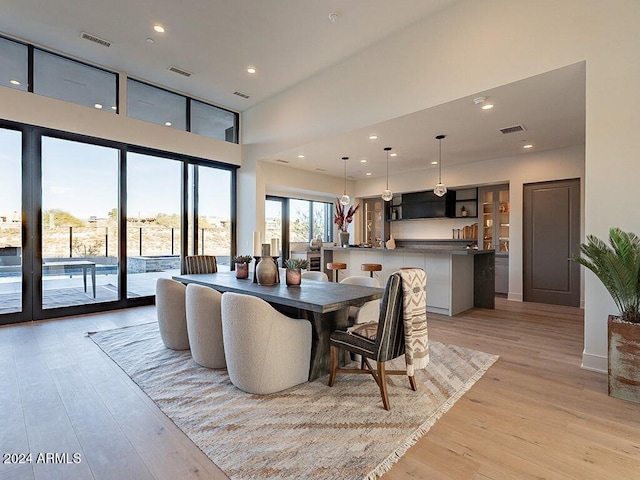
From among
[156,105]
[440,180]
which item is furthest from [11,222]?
[440,180]

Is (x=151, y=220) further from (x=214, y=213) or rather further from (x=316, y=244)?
(x=316, y=244)

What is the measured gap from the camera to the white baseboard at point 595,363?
2.85 m

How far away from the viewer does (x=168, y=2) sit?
3.68 metres

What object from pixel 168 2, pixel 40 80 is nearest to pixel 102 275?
pixel 40 80

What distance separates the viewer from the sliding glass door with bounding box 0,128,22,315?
4.46m

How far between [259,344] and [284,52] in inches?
162

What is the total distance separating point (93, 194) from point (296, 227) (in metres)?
4.74

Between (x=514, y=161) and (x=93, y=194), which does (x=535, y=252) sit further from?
(x=93, y=194)

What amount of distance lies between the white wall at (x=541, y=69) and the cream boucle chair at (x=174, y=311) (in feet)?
10.6

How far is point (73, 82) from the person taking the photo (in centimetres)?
498

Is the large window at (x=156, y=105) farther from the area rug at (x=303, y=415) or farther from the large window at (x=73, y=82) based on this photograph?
the area rug at (x=303, y=415)

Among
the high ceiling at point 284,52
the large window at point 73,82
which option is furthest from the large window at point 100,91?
the high ceiling at point 284,52

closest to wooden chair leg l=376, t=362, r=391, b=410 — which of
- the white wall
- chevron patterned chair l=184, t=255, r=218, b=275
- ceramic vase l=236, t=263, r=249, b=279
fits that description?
ceramic vase l=236, t=263, r=249, b=279

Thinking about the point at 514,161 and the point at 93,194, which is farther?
the point at 514,161
